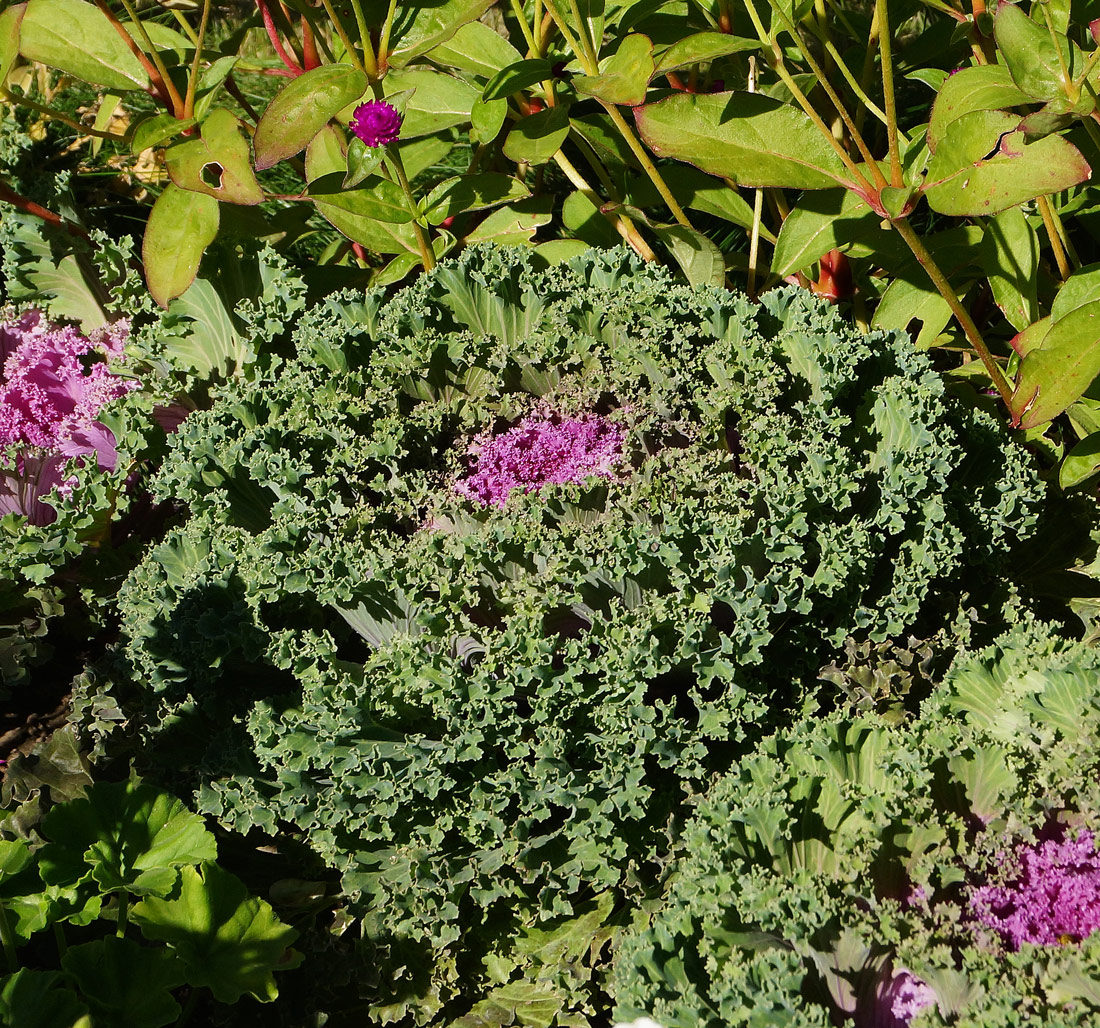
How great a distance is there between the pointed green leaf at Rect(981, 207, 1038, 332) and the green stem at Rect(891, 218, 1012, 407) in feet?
0.53

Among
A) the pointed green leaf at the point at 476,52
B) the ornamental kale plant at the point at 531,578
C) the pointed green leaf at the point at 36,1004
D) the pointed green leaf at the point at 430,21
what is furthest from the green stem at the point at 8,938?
the pointed green leaf at the point at 476,52

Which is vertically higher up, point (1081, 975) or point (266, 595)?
point (266, 595)

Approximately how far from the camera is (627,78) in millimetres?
2535

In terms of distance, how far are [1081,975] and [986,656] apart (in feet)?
2.29

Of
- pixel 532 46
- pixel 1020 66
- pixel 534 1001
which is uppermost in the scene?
pixel 532 46

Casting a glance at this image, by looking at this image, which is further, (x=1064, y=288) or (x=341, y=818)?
(x=1064, y=288)

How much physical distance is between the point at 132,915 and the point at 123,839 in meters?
0.15

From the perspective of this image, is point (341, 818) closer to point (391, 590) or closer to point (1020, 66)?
point (391, 590)

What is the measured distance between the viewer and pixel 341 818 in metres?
2.44

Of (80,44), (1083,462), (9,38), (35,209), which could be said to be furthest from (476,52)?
(1083,462)

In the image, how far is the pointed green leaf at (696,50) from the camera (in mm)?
2494

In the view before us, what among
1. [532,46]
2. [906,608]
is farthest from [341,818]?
[532,46]

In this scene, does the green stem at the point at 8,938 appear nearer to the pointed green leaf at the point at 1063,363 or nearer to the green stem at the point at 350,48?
the green stem at the point at 350,48

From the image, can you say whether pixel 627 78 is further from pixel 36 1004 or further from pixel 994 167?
pixel 36 1004
